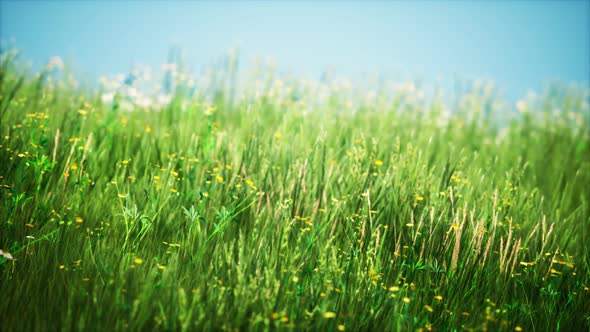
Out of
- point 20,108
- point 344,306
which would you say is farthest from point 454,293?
point 20,108

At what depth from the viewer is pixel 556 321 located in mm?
2635

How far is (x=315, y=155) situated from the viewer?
3.69 metres

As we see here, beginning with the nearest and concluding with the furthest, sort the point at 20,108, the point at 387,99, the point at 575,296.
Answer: the point at 575,296 < the point at 20,108 < the point at 387,99

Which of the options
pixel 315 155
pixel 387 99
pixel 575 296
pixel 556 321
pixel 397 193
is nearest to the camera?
pixel 556 321

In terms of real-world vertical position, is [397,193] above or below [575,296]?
above

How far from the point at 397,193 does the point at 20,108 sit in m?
3.44

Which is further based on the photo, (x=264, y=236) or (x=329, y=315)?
(x=264, y=236)

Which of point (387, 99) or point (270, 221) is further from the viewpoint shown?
point (387, 99)

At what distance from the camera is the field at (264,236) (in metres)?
2.18

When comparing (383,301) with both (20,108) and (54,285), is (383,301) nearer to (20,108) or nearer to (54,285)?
(54,285)

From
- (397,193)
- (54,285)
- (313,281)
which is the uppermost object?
(397,193)

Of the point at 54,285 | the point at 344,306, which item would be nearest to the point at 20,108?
the point at 54,285

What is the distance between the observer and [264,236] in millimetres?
2715

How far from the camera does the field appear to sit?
2.18m
